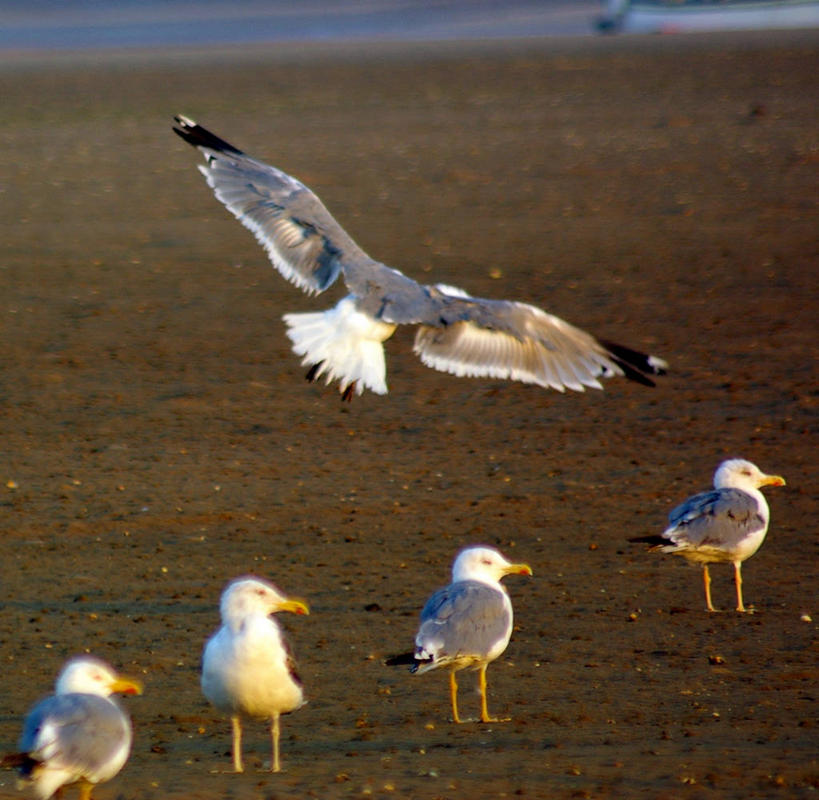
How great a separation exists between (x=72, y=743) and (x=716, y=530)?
3353mm

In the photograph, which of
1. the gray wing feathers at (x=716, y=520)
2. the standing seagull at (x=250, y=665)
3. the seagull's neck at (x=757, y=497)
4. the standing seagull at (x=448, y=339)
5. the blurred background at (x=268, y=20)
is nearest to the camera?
the standing seagull at (x=250, y=665)

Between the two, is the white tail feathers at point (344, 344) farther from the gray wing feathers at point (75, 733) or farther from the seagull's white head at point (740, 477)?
the gray wing feathers at point (75, 733)

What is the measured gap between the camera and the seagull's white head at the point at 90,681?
199 inches

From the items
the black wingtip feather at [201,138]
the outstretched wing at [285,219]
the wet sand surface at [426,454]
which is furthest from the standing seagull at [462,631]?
the black wingtip feather at [201,138]

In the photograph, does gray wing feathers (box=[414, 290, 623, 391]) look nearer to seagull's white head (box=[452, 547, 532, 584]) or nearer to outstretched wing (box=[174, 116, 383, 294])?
outstretched wing (box=[174, 116, 383, 294])

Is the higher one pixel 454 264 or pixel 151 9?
pixel 151 9

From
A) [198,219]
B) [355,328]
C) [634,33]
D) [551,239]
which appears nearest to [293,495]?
[355,328]

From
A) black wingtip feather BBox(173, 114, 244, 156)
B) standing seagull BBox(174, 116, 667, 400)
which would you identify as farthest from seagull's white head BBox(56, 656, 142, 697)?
black wingtip feather BBox(173, 114, 244, 156)

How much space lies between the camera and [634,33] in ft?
131

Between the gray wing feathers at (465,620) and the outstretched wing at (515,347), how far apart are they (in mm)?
1583

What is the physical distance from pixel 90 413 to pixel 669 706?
548cm

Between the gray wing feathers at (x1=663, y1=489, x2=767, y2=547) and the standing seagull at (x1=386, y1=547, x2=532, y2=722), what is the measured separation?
4.29 feet

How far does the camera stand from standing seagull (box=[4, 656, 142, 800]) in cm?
471

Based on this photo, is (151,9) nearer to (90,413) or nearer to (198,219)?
(198,219)
